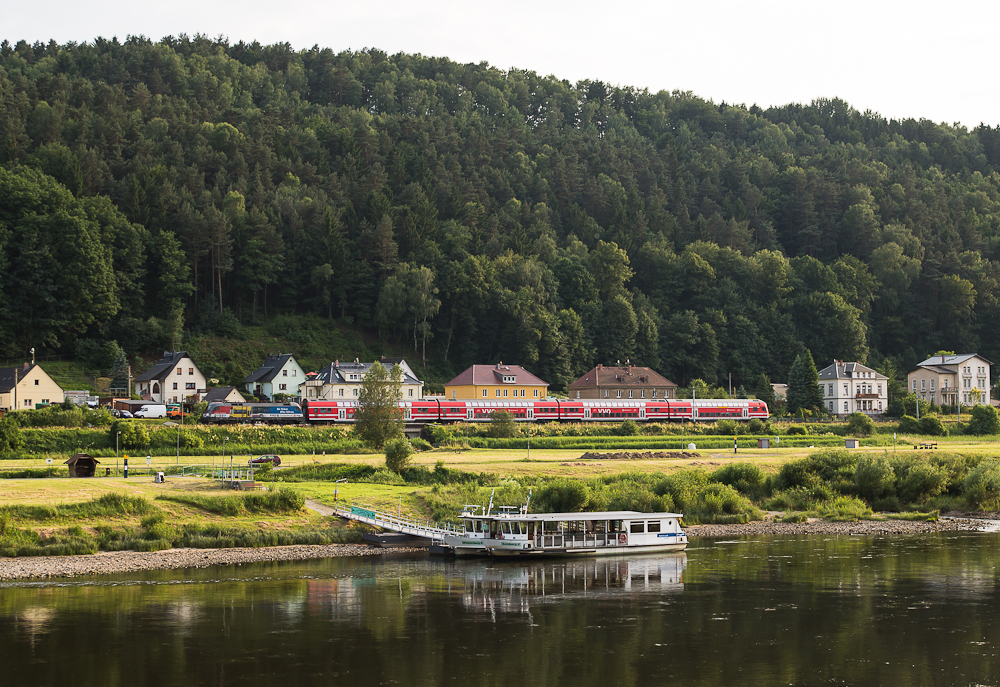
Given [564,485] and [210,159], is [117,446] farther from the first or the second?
[210,159]

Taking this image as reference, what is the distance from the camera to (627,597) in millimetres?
34031

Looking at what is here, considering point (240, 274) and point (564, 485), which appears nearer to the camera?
point (564, 485)

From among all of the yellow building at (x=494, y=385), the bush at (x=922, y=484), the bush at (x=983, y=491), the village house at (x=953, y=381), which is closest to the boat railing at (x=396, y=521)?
the bush at (x=922, y=484)

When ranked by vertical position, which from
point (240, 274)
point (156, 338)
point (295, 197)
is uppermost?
Result: point (295, 197)

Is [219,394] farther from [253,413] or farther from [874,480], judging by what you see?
[874,480]

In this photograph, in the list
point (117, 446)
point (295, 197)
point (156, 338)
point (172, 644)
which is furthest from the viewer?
point (295, 197)

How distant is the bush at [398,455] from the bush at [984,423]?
202 ft

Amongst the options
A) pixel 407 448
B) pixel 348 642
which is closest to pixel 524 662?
pixel 348 642

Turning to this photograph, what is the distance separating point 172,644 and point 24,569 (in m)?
13.2

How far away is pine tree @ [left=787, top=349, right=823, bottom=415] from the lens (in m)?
113

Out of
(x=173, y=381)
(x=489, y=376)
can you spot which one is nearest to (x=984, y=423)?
(x=489, y=376)

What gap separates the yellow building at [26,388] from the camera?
285 feet

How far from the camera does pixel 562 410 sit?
97312mm

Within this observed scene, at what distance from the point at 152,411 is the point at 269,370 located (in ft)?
66.4
